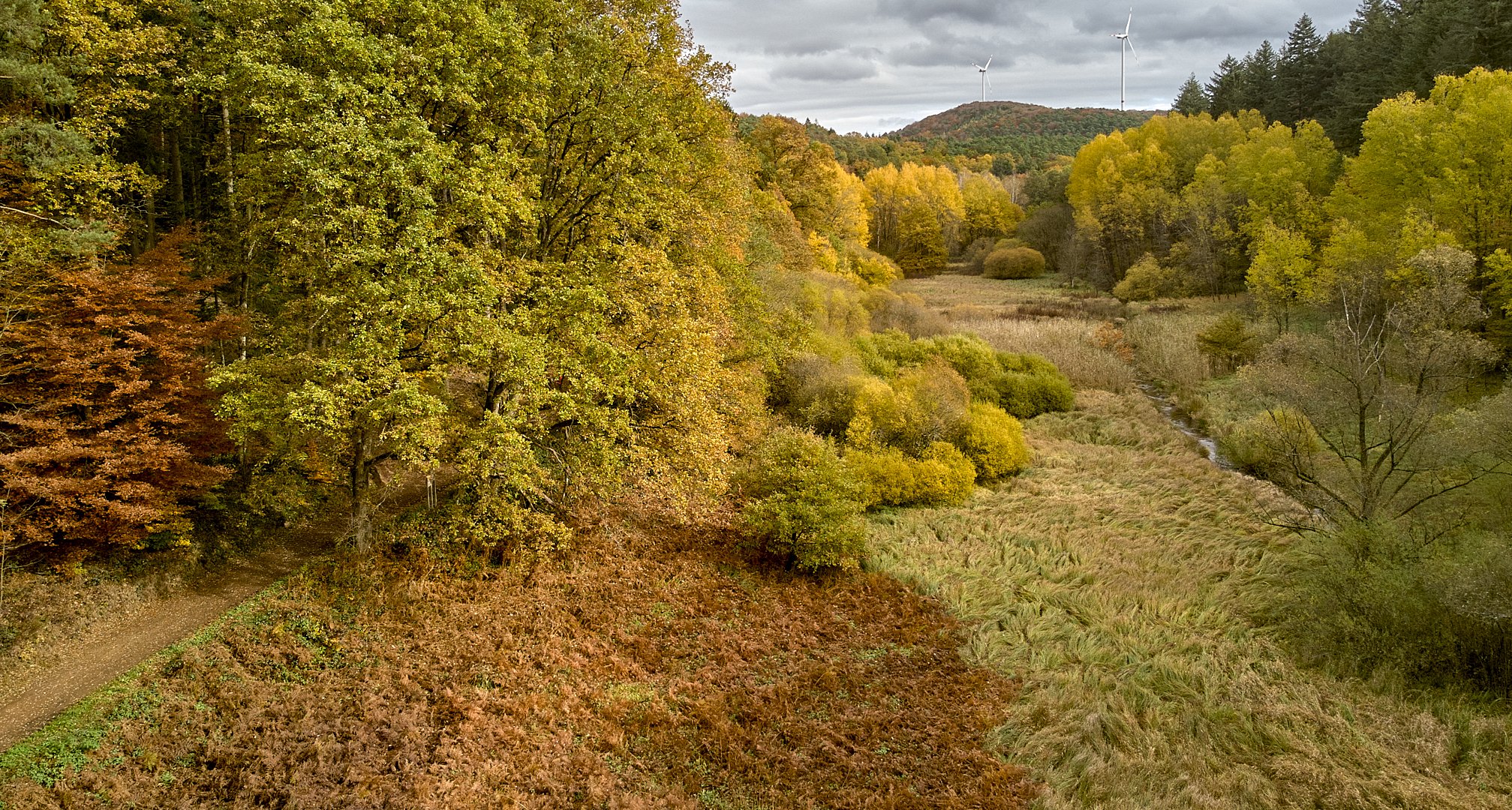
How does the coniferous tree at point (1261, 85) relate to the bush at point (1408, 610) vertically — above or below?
above

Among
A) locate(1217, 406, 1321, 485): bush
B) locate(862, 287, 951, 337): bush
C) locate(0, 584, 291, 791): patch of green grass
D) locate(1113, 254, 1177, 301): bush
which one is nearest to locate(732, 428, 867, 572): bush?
locate(1217, 406, 1321, 485): bush

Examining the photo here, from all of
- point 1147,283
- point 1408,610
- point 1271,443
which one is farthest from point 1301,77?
point 1408,610

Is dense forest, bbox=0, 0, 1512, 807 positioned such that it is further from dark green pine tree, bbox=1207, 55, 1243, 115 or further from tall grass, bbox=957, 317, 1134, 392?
dark green pine tree, bbox=1207, 55, 1243, 115

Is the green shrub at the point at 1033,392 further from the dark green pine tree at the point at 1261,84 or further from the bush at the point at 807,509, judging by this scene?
the dark green pine tree at the point at 1261,84

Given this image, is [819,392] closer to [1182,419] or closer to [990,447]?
[990,447]

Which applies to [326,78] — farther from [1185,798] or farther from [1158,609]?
[1158,609]

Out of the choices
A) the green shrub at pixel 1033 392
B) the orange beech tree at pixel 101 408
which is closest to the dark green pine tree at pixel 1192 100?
the green shrub at pixel 1033 392

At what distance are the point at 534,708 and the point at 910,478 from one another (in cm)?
1320

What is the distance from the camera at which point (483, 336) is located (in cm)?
1229

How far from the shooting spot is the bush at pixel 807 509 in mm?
16422

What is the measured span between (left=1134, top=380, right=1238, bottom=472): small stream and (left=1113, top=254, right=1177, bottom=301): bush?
20.5 m

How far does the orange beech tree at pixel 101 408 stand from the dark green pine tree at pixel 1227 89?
82791 mm

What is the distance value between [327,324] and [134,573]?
5.65m

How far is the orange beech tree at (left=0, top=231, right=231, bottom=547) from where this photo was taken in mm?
10969
